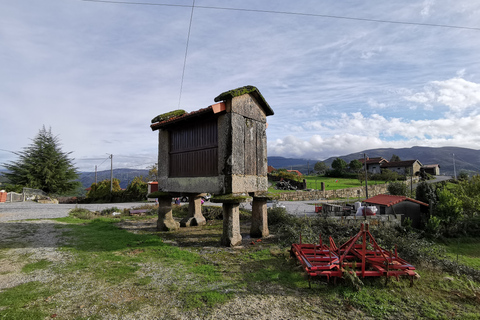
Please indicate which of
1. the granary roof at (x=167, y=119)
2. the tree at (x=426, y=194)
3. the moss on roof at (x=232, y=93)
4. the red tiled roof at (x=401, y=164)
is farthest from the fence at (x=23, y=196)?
the red tiled roof at (x=401, y=164)

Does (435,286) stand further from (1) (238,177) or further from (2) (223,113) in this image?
(2) (223,113)

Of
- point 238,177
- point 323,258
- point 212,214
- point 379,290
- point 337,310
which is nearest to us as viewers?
point 337,310

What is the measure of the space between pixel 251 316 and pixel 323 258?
2.82m

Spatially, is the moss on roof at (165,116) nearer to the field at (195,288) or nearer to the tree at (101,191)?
the field at (195,288)

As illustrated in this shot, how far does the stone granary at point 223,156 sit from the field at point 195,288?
1.89 metres

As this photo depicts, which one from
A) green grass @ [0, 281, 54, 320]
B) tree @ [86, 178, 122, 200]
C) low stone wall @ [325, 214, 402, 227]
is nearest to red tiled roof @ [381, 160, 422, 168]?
low stone wall @ [325, 214, 402, 227]

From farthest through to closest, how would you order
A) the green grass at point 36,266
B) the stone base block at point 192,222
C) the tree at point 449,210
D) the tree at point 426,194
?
the tree at point 426,194 < the tree at point 449,210 < the stone base block at point 192,222 < the green grass at point 36,266

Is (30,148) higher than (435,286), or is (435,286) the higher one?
(30,148)

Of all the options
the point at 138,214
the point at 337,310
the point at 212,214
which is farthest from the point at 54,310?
the point at 138,214

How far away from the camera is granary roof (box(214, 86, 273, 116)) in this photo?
8.85m

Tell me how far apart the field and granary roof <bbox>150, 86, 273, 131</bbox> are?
16.4 ft

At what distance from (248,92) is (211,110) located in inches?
65.2

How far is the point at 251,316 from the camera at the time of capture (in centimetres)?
432

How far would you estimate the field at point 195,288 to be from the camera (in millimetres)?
4469
